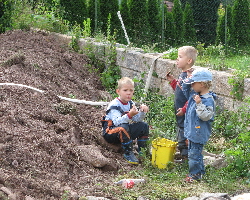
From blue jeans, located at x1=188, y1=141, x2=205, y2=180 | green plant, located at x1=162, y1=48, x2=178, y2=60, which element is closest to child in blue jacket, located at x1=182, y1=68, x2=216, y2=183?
blue jeans, located at x1=188, y1=141, x2=205, y2=180

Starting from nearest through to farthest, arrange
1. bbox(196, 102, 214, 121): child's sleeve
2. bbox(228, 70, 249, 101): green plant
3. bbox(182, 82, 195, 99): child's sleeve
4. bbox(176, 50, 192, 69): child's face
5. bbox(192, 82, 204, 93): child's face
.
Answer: bbox(196, 102, 214, 121): child's sleeve → bbox(192, 82, 204, 93): child's face → bbox(182, 82, 195, 99): child's sleeve → bbox(176, 50, 192, 69): child's face → bbox(228, 70, 249, 101): green plant

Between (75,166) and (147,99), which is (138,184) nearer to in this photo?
(75,166)

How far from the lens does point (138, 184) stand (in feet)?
15.2

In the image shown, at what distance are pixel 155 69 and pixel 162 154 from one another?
9.41ft

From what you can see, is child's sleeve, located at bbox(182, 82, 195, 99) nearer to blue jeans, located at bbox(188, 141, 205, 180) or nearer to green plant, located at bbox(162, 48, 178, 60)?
blue jeans, located at bbox(188, 141, 205, 180)

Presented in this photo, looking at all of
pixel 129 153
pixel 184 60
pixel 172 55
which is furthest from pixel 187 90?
pixel 172 55

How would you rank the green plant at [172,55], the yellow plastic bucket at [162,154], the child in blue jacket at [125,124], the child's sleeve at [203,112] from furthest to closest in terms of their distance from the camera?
the green plant at [172,55] → the child in blue jacket at [125,124] → the yellow plastic bucket at [162,154] → the child's sleeve at [203,112]

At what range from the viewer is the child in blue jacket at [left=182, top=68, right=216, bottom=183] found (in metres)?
4.76

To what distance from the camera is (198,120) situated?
4.80 metres

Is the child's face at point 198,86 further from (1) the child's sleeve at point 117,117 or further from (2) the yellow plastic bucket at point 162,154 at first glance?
(1) the child's sleeve at point 117,117

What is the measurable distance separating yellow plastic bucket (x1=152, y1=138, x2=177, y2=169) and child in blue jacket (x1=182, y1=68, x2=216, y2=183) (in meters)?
0.38

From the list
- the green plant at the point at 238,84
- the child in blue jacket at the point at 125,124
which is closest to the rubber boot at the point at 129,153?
the child in blue jacket at the point at 125,124

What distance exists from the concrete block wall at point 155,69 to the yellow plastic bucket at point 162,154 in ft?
5.09

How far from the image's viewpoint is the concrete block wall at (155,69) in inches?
255
